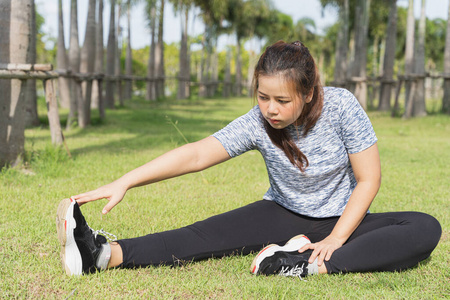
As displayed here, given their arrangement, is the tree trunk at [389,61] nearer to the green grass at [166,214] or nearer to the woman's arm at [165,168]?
the green grass at [166,214]

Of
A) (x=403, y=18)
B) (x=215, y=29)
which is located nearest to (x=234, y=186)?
(x=215, y=29)

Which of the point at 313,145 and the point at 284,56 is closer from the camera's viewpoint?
the point at 284,56

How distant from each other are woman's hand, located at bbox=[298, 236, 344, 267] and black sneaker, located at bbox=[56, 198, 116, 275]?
3.52 ft

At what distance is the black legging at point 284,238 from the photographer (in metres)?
2.56

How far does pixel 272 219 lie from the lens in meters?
2.85

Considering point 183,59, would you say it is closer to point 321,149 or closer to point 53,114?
point 53,114

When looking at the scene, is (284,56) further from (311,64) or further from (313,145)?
(313,145)

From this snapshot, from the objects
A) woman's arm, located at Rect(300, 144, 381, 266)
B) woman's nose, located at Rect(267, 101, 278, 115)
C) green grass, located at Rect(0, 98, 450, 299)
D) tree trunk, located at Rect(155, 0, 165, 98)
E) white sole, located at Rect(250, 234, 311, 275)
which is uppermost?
tree trunk, located at Rect(155, 0, 165, 98)

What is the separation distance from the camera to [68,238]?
2279 mm

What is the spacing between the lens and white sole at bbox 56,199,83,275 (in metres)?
2.23

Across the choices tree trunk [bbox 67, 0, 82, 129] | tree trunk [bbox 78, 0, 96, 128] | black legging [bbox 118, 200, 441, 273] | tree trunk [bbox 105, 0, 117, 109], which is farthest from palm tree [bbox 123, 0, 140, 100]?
black legging [bbox 118, 200, 441, 273]

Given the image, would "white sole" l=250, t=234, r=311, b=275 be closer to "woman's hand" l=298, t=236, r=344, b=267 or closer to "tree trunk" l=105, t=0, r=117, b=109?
"woman's hand" l=298, t=236, r=344, b=267

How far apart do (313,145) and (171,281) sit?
1.06 meters

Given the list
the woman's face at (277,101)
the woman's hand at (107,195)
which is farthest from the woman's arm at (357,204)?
the woman's hand at (107,195)
